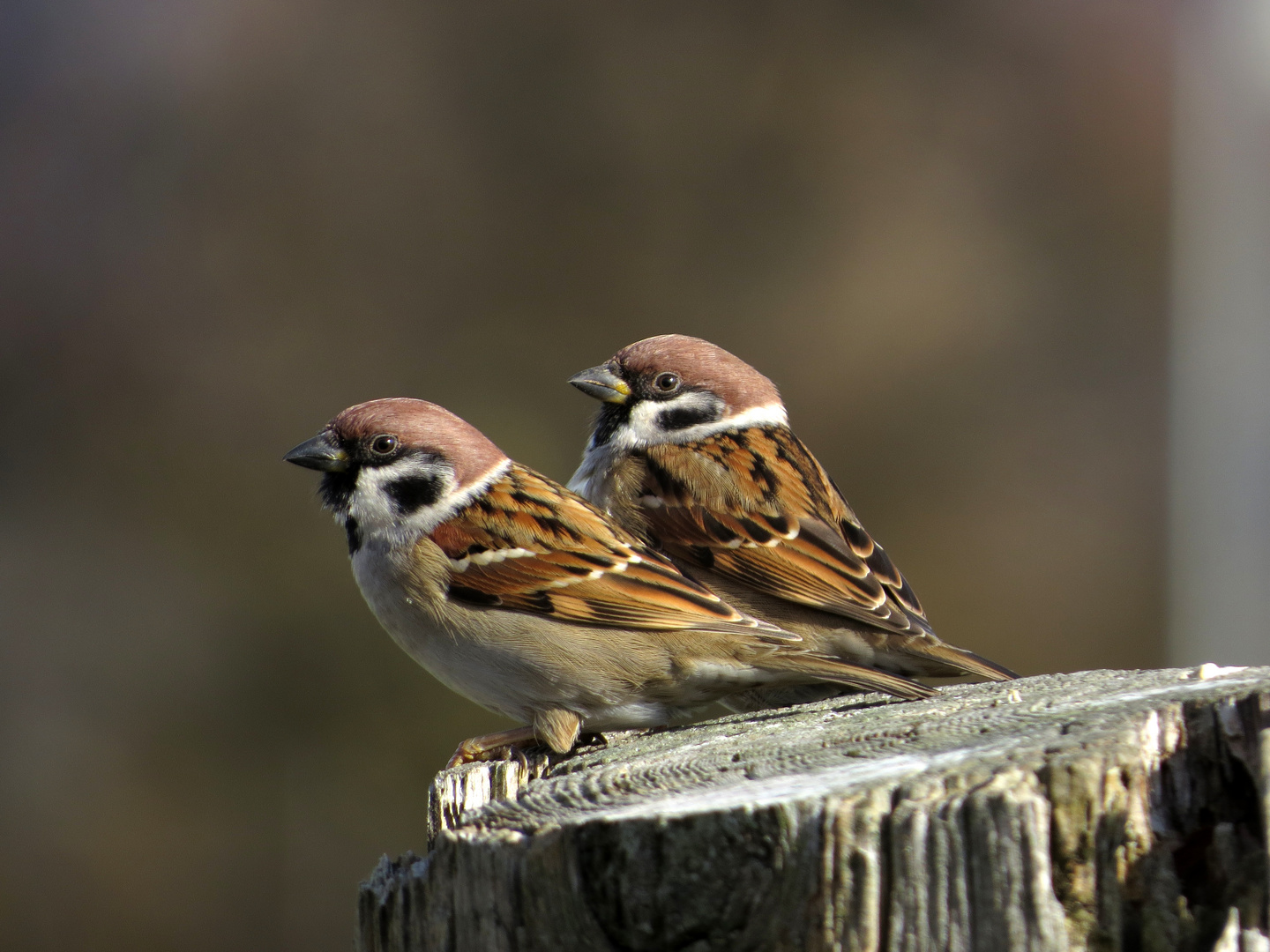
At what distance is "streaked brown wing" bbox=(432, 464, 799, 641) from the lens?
107 inches

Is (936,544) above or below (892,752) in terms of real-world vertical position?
above

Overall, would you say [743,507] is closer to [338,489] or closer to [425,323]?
[338,489]

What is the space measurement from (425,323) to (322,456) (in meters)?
3.78

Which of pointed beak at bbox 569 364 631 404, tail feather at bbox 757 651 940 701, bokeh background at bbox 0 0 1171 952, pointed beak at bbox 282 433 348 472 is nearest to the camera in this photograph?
tail feather at bbox 757 651 940 701

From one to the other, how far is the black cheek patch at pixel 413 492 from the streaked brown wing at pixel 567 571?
0.08 meters

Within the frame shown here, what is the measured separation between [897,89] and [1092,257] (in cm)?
135

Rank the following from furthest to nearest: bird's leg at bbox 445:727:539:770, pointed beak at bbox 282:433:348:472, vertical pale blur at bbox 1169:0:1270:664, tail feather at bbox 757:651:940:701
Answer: vertical pale blur at bbox 1169:0:1270:664 → pointed beak at bbox 282:433:348:472 → bird's leg at bbox 445:727:539:770 → tail feather at bbox 757:651:940:701

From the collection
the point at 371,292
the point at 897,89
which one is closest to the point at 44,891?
the point at 371,292

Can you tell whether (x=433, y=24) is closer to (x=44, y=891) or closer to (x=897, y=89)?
(x=897, y=89)

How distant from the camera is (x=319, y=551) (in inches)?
250

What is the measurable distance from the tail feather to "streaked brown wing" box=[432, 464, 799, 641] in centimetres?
5

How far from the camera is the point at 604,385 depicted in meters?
3.51

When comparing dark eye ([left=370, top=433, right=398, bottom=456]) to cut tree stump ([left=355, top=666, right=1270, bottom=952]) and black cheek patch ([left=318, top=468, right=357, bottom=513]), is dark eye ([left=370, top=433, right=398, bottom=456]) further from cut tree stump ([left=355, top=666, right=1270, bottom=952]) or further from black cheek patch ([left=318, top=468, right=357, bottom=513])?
cut tree stump ([left=355, top=666, right=1270, bottom=952])

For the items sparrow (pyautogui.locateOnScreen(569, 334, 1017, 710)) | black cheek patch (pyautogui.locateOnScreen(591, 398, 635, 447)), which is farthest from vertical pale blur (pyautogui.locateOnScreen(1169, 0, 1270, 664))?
black cheek patch (pyautogui.locateOnScreen(591, 398, 635, 447))
